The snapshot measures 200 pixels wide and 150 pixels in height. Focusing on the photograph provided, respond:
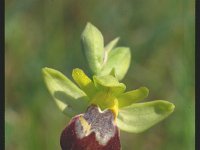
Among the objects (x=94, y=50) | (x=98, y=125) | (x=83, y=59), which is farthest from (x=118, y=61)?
(x=83, y=59)

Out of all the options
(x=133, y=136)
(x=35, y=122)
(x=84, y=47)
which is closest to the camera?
(x=84, y=47)

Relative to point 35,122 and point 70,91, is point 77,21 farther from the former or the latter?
point 70,91

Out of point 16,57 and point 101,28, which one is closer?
point 16,57

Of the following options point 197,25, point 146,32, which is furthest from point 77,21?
point 197,25

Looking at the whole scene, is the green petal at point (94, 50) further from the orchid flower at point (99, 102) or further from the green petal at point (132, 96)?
the green petal at point (132, 96)

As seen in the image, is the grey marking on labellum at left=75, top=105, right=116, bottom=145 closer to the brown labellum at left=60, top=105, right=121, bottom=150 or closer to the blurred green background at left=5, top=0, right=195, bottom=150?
the brown labellum at left=60, top=105, right=121, bottom=150

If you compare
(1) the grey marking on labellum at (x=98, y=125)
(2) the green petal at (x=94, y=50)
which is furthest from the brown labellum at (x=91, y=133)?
(2) the green petal at (x=94, y=50)

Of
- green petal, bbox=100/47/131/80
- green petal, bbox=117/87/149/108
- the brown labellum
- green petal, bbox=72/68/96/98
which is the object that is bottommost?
the brown labellum

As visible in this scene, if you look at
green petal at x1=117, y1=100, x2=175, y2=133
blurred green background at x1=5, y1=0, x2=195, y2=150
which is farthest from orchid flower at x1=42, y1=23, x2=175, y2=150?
blurred green background at x1=5, y1=0, x2=195, y2=150
